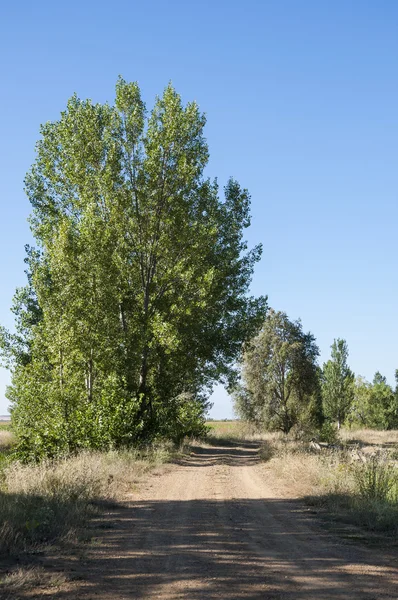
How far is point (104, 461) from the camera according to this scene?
65.7ft

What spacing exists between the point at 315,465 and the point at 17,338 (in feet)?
74.0

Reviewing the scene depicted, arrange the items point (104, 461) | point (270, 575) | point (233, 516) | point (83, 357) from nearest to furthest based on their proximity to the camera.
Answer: point (270, 575)
point (233, 516)
point (104, 461)
point (83, 357)

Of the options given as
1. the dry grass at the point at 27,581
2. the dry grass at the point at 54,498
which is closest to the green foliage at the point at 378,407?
the dry grass at the point at 54,498

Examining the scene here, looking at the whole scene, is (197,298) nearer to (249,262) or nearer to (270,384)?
(249,262)

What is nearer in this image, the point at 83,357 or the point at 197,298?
the point at 83,357

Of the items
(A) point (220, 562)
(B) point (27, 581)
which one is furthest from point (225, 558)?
(B) point (27, 581)

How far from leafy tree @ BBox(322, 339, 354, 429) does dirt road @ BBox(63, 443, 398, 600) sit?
175 feet

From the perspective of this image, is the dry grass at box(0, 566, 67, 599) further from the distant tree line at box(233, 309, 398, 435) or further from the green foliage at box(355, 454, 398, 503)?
the distant tree line at box(233, 309, 398, 435)

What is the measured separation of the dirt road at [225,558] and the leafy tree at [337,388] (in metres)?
53.4

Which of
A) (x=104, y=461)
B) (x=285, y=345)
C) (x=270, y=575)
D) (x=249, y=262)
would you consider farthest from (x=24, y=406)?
(x=285, y=345)

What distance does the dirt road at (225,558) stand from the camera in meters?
6.91

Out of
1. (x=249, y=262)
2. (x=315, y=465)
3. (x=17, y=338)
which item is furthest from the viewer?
(x=17, y=338)

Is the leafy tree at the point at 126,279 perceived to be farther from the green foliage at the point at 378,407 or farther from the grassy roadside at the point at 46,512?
the green foliage at the point at 378,407

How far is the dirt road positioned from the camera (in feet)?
22.7
